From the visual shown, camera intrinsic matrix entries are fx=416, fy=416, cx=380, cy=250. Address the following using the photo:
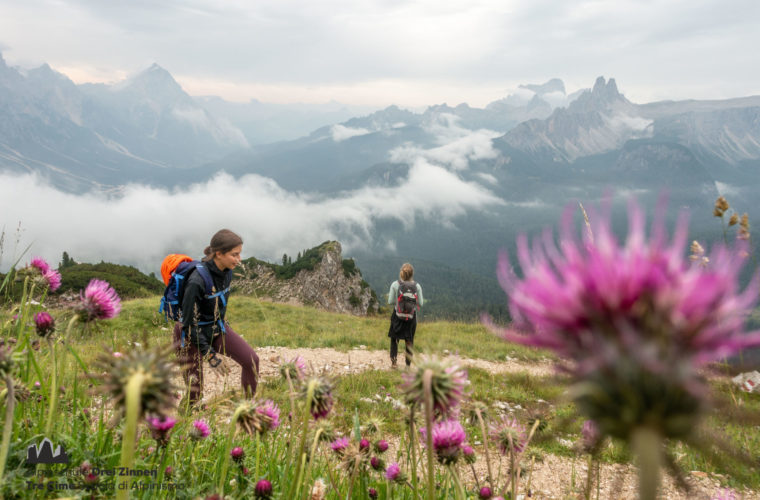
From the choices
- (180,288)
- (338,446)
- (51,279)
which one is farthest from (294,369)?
(180,288)

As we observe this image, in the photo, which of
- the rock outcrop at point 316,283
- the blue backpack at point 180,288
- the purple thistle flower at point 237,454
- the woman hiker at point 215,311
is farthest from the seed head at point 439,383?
the rock outcrop at point 316,283

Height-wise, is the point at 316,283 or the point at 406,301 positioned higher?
the point at 406,301

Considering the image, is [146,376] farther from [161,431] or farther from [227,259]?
[227,259]

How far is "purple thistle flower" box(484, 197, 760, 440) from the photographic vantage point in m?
0.82

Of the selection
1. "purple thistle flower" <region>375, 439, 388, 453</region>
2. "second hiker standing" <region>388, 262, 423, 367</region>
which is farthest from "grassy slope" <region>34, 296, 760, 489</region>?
"second hiker standing" <region>388, 262, 423, 367</region>

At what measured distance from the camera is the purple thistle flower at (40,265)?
4.05m

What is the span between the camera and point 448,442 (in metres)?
2.20

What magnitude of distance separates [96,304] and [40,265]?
8.28 feet

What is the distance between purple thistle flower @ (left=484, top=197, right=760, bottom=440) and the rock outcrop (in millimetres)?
40585

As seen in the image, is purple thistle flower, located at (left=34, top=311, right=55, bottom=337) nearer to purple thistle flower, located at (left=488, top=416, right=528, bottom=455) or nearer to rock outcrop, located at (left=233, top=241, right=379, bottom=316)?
purple thistle flower, located at (left=488, top=416, right=528, bottom=455)

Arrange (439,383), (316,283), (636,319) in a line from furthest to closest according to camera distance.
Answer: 1. (316,283)
2. (439,383)
3. (636,319)

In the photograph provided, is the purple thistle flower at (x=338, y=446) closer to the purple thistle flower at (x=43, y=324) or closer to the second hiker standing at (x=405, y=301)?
the purple thistle flower at (x=43, y=324)

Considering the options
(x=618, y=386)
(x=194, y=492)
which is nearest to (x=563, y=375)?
(x=618, y=386)

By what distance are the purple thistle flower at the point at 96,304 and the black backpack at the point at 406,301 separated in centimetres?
974
